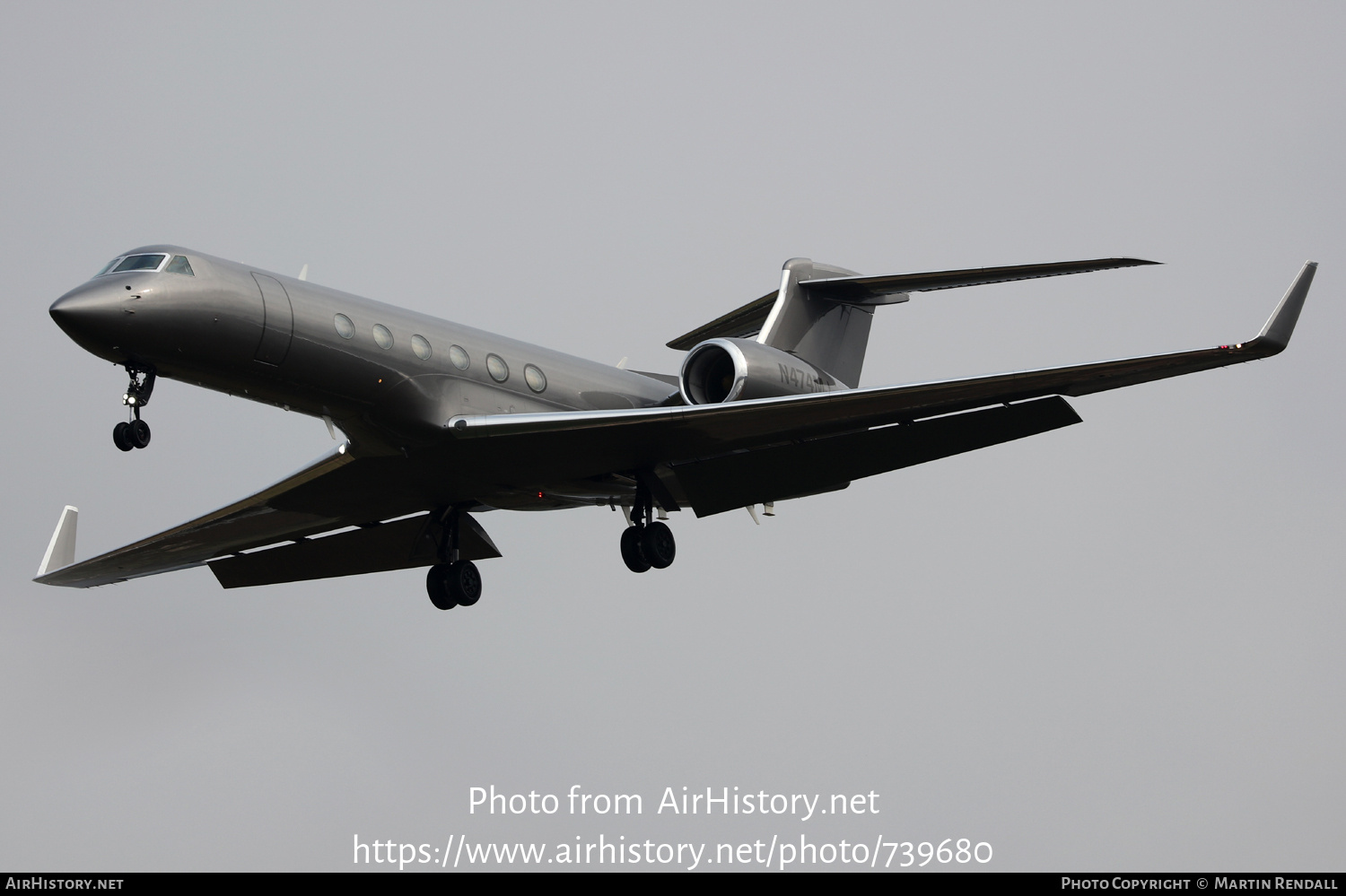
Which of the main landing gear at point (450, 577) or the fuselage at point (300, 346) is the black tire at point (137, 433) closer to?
the fuselage at point (300, 346)

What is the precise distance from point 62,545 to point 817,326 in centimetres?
1227

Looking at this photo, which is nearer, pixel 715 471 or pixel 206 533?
pixel 715 471

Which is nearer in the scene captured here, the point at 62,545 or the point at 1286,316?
the point at 1286,316

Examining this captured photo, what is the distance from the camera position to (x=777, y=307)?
22.6 meters

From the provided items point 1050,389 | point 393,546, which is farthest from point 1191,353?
point 393,546

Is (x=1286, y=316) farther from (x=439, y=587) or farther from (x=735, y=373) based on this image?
(x=439, y=587)

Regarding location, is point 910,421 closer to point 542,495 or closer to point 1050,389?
point 1050,389

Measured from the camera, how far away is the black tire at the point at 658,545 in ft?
65.5

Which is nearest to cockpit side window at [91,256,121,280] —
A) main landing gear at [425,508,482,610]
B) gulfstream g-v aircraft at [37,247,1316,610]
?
gulfstream g-v aircraft at [37,247,1316,610]

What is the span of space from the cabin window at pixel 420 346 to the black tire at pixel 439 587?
14.1 ft

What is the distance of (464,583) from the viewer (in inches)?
839

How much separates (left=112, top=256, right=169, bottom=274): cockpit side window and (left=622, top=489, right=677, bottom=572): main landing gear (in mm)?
6603

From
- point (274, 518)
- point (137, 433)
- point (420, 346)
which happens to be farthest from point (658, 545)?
point (137, 433)

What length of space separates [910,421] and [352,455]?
6.81m
